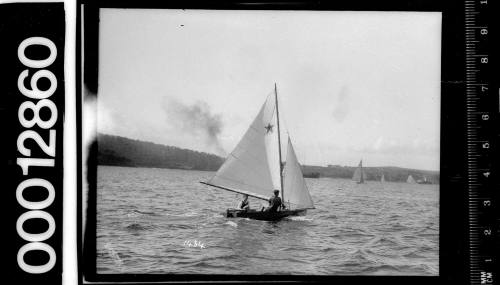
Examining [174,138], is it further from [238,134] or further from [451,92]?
[451,92]

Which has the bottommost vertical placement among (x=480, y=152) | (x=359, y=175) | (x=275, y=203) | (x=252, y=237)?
(x=252, y=237)

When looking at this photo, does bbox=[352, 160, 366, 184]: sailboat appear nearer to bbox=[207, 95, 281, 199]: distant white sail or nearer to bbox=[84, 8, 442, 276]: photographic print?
bbox=[84, 8, 442, 276]: photographic print

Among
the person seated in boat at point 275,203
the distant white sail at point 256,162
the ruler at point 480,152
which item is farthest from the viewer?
the person seated in boat at point 275,203

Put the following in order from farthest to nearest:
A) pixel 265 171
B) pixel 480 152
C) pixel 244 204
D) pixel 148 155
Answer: pixel 265 171 → pixel 244 204 → pixel 148 155 → pixel 480 152

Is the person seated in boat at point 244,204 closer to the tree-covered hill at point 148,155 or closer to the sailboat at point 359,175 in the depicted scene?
the tree-covered hill at point 148,155

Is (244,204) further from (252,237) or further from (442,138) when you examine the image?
(442,138)

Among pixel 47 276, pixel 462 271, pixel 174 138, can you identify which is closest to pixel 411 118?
pixel 462 271

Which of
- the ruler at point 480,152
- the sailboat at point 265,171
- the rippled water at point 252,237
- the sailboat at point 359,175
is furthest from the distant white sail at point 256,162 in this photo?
the ruler at point 480,152

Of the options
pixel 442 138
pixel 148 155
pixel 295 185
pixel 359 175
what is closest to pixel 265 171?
pixel 295 185
